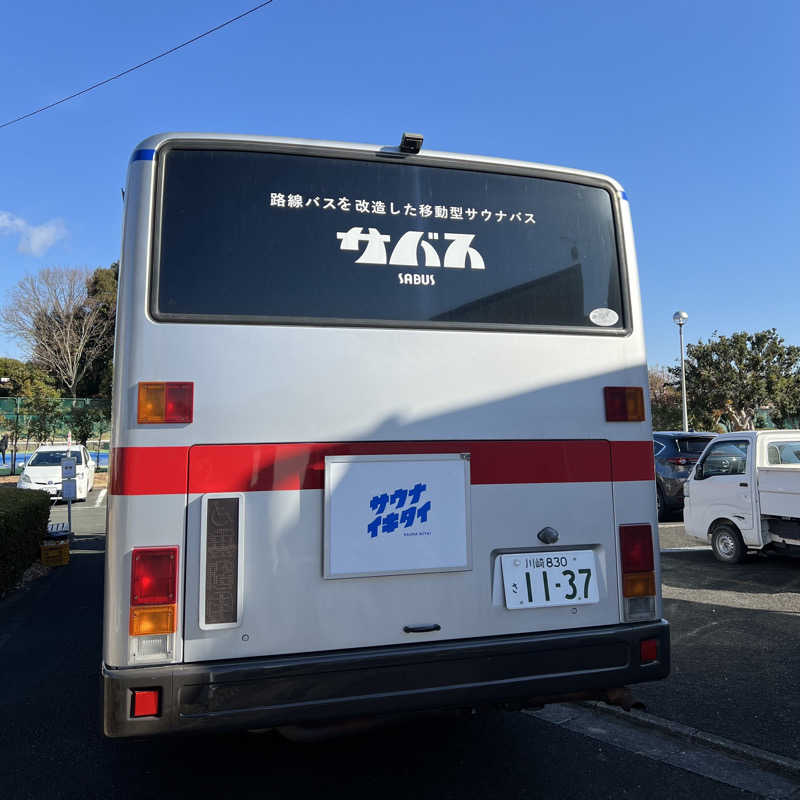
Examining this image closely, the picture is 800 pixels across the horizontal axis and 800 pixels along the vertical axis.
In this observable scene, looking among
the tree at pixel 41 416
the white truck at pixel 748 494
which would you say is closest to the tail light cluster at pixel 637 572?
the white truck at pixel 748 494

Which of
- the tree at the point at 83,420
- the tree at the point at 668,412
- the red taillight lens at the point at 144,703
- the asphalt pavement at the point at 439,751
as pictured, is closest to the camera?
the red taillight lens at the point at 144,703

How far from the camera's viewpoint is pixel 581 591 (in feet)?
10.3

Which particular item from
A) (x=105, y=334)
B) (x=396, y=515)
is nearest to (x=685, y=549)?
(x=396, y=515)

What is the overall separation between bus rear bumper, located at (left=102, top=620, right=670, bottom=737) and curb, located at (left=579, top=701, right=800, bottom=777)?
1.00m

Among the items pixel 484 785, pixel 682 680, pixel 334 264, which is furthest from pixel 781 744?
pixel 334 264

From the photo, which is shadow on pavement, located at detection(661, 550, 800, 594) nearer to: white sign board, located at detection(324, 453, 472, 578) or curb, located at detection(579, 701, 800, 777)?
curb, located at detection(579, 701, 800, 777)

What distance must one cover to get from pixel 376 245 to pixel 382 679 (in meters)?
1.94

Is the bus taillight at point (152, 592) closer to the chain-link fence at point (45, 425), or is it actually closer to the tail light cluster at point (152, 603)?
the tail light cluster at point (152, 603)

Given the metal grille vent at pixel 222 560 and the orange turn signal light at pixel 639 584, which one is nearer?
the metal grille vent at pixel 222 560

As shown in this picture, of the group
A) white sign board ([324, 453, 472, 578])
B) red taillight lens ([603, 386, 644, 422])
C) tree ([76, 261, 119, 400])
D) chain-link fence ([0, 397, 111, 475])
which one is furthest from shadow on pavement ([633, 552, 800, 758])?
tree ([76, 261, 119, 400])

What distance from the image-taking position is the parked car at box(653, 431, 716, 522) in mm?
12719

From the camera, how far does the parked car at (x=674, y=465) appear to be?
12.7 meters

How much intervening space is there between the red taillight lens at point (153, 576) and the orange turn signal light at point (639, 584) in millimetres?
2047

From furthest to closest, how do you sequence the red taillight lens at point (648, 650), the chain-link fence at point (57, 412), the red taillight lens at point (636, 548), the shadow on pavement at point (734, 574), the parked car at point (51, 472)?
the chain-link fence at point (57, 412)
the parked car at point (51, 472)
the shadow on pavement at point (734, 574)
the red taillight lens at point (636, 548)
the red taillight lens at point (648, 650)
